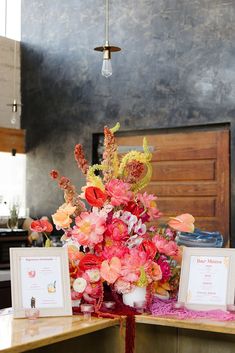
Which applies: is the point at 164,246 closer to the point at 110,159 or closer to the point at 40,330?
the point at 110,159

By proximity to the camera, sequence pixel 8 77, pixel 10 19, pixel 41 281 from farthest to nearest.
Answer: pixel 10 19 → pixel 8 77 → pixel 41 281

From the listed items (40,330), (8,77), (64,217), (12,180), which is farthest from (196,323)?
(8,77)

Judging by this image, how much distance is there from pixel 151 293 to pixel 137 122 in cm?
498

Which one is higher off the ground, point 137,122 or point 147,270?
point 137,122

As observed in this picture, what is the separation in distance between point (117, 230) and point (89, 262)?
18cm

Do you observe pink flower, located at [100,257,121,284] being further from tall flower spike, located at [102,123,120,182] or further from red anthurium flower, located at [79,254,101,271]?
tall flower spike, located at [102,123,120,182]

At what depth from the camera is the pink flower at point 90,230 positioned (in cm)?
→ 276

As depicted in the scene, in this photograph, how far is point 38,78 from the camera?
8.62 meters

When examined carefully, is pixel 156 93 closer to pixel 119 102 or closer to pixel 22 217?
pixel 119 102

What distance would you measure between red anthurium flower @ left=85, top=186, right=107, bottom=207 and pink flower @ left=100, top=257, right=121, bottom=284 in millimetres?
251

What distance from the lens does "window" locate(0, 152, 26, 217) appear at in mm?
8477

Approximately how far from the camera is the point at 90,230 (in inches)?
109

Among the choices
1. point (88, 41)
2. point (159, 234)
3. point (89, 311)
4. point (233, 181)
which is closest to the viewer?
point (89, 311)

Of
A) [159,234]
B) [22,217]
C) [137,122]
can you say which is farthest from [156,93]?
[159,234]
